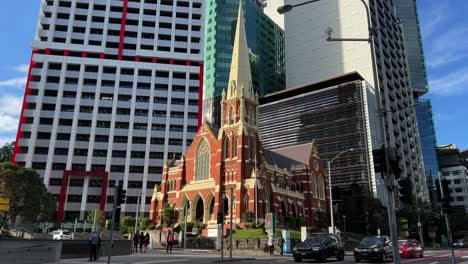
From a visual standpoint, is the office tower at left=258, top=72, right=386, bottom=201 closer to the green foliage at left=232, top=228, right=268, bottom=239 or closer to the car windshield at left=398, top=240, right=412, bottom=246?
the green foliage at left=232, top=228, right=268, bottom=239

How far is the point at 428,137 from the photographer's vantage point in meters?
145

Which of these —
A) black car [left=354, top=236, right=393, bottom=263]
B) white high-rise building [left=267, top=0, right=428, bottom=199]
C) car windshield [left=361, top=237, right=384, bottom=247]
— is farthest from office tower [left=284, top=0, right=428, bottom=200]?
black car [left=354, top=236, right=393, bottom=263]

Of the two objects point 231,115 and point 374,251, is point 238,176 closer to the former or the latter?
point 231,115

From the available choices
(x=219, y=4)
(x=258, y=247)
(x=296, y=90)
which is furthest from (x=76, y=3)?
(x=258, y=247)

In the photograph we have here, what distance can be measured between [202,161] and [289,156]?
20.7 m

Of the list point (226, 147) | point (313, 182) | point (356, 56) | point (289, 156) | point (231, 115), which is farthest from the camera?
point (356, 56)

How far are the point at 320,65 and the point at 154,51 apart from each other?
158 ft

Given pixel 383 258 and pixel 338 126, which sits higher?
pixel 338 126

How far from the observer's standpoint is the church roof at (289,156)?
2717 inches

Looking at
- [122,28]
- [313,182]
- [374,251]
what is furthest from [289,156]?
[122,28]

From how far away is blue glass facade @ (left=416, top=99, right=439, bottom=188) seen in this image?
136 metres

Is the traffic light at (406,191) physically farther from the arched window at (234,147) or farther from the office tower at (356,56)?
the office tower at (356,56)

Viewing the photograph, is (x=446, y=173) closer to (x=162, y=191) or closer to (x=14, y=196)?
→ (x=162, y=191)

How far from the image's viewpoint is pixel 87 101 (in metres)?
92.0
